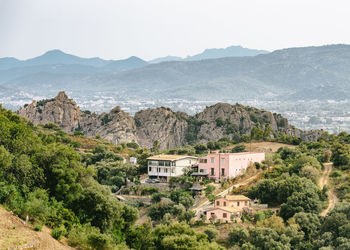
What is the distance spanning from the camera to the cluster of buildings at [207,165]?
183 feet

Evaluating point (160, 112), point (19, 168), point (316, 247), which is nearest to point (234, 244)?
point (316, 247)

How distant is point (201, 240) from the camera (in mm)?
31797

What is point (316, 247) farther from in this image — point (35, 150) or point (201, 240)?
point (35, 150)

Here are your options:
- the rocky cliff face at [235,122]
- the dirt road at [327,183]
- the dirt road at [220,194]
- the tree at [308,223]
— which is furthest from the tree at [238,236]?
the rocky cliff face at [235,122]

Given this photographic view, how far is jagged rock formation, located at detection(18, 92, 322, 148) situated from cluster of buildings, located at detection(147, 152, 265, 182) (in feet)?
176

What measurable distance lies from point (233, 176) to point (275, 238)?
58.9 ft

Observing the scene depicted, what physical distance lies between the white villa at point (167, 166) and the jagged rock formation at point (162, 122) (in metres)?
53.8

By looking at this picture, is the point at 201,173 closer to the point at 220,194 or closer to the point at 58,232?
the point at 220,194

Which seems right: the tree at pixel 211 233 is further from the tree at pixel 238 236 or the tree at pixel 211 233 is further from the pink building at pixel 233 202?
the pink building at pixel 233 202

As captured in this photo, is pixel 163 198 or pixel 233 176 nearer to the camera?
pixel 163 198

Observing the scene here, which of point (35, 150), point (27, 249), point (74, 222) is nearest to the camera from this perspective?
point (27, 249)

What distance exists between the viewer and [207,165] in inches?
2235

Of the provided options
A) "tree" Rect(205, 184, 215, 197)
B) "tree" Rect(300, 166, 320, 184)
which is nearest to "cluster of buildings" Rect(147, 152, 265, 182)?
"tree" Rect(205, 184, 215, 197)

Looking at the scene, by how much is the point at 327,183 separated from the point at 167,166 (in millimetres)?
15408
